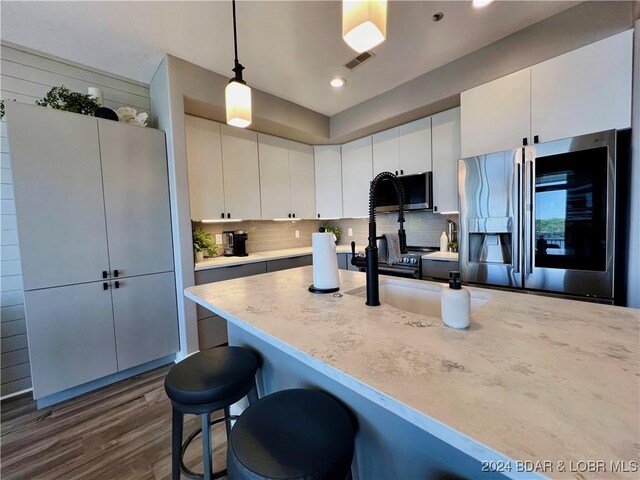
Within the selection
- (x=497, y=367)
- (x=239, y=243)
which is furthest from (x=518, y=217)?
(x=239, y=243)

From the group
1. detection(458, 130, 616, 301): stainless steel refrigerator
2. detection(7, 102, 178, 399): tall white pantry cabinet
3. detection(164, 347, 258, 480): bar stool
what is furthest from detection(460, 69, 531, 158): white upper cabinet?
detection(7, 102, 178, 399): tall white pantry cabinet

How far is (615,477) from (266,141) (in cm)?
364

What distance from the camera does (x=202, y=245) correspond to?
2.86 metres

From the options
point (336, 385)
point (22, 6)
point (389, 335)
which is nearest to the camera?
point (389, 335)

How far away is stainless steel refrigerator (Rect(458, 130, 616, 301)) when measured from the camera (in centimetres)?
173

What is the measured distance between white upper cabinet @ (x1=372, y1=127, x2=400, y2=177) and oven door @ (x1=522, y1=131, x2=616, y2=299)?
1501 millimetres

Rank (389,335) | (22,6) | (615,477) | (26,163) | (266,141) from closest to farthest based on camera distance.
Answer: (615,477)
(389,335)
(22,6)
(26,163)
(266,141)

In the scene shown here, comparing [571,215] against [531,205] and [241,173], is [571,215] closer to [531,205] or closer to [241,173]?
[531,205]

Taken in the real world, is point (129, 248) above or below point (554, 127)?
below

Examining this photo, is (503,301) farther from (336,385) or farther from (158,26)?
(158,26)

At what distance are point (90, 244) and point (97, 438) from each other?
4.54 ft

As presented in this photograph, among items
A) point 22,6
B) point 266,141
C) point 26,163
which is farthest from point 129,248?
point 266,141

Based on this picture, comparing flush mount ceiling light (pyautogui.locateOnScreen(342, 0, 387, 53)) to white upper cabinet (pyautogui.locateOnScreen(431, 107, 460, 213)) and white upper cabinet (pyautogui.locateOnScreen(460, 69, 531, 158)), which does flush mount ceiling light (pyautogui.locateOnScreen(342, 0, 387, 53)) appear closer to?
white upper cabinet (pyautogui.locateOnScreen(460, 69, 531, 158))

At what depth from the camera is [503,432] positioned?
44 centimetres
